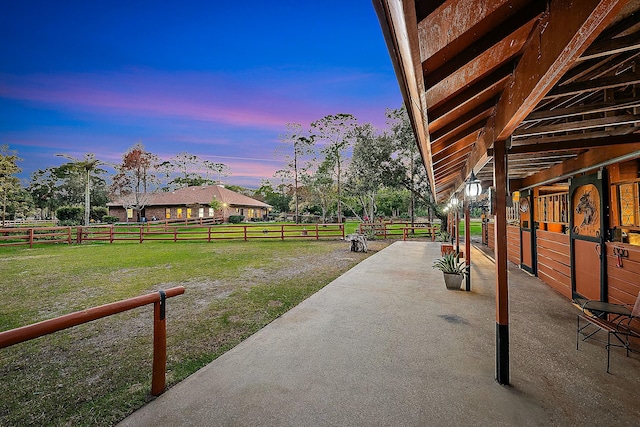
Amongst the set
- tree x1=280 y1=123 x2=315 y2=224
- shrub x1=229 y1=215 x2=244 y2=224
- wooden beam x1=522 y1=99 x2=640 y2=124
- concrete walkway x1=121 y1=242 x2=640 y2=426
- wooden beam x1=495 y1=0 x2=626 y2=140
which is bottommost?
concrete walkway x1=121 y1=242 x2=640 y2=426

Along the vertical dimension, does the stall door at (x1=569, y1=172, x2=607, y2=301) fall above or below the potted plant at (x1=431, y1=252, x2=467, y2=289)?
above

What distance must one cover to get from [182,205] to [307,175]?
592 inches

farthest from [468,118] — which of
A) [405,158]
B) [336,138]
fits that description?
[336,138]

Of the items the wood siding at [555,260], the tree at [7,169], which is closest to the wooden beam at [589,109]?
the wood siding at [555,260]

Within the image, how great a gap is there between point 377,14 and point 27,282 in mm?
8870

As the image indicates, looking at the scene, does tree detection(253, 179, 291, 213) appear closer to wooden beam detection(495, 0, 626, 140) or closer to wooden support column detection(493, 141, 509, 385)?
wooden support column detection(493, 141, 509, 385)

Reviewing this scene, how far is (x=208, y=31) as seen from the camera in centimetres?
2311

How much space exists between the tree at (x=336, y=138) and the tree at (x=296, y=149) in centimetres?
115

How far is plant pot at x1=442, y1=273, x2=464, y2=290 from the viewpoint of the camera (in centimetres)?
494

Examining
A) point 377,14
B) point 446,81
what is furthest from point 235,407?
point 446,81

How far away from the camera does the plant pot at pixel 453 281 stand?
4.94 meters

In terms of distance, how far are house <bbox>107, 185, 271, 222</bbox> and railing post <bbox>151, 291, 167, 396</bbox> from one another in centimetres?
2955

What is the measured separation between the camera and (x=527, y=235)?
6504 mm

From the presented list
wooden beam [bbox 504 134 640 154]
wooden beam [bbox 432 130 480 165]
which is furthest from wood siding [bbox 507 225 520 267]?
wooden beam [bbox 504 134 640 154]
